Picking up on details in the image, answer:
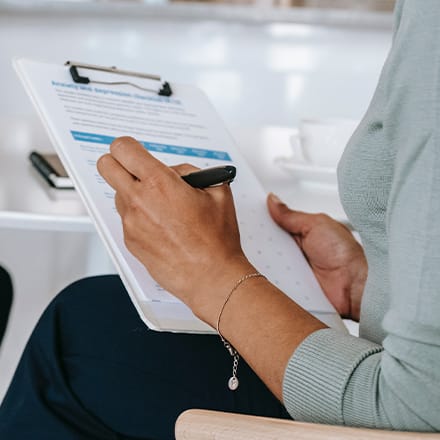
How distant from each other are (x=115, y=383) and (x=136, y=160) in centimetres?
22

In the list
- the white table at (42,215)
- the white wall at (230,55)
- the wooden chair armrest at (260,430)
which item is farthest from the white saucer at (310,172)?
the white wall at (230,55)

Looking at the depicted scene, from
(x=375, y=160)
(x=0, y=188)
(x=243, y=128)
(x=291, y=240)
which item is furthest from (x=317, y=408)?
(x=243, y=128)

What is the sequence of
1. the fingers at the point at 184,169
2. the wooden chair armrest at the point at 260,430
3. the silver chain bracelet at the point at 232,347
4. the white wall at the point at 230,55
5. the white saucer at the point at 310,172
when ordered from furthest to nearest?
the white wall at the point at 230,55 → the white saucer at the point at 310,172 → the fingers at the point at 184,169 → the silver chain bracelet at the point at 232,347 → the wooden chair armrest at the point at 260,430

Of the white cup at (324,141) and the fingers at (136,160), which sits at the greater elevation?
the fingers at (136,160)

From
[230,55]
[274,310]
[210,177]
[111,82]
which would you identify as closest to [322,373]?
[274,310]

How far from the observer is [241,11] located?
2.82 metres

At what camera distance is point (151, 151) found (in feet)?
3.16

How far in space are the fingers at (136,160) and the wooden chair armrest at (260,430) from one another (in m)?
0.23

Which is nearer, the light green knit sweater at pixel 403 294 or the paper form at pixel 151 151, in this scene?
the light green knit sweater at pixel 403 294

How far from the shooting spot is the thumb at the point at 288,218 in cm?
98

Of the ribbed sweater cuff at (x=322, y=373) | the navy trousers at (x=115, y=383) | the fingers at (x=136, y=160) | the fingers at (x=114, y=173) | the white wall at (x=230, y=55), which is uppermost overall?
the fingers at (x=136, y=160)

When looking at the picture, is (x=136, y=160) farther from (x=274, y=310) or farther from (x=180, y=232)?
(x=274, y=310)

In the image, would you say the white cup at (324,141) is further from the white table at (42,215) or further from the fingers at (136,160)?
the fingers at (136,160)

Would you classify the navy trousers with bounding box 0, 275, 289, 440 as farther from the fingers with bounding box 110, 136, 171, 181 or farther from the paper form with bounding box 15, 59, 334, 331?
the fingers with bounding box 110, 136, 171, 181
